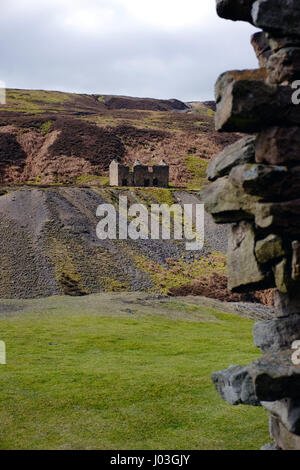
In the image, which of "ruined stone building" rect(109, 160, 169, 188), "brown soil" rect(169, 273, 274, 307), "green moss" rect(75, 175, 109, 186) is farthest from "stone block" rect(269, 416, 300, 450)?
"green moss" rect(75, 175, 109, 186)

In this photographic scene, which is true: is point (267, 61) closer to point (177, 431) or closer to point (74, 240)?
point (177, 431)

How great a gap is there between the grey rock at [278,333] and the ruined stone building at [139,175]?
81.4 meters

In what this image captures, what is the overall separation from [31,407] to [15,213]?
173 feet

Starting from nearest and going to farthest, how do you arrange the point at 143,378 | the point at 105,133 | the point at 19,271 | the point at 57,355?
the point at 143,378 → the point at 57,355 → the point at 19,271 → the point at 105,133

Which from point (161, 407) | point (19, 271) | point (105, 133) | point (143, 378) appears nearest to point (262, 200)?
point (161, 407)

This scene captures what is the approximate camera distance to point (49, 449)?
1459cm

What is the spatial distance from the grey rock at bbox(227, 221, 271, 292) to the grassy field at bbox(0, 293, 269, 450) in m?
5.59

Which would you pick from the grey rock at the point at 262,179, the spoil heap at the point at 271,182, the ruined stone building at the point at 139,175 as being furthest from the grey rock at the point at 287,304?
the ruined stone building at the point at 139,175

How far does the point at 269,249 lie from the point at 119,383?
13.1 m

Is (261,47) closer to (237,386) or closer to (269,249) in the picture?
(269,249)

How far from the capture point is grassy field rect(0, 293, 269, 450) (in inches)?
627

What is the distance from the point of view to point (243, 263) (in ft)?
39.8

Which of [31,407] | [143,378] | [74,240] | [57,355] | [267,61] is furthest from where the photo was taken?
[74,240]

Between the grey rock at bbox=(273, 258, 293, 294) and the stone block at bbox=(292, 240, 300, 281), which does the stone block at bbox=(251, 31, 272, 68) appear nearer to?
the stone block at bbox=(292, 240, 300, 281)
